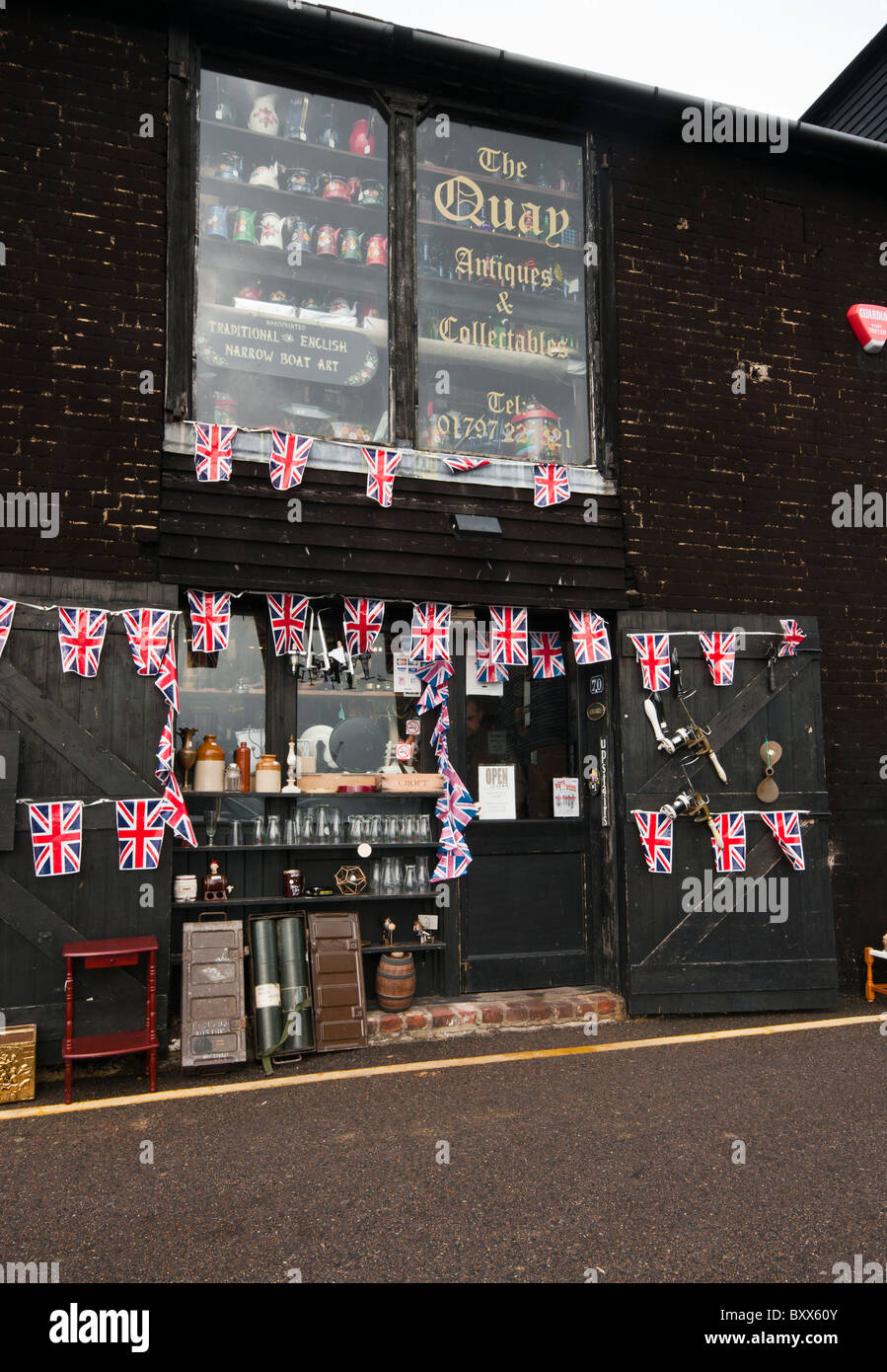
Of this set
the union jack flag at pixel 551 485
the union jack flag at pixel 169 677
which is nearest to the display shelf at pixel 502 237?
the union jack flag at pixel 551 485

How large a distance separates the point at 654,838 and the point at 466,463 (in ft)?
9.81

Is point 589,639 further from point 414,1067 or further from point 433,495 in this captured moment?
point 414,1067

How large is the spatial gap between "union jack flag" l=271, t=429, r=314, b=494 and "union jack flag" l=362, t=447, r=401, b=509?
0.45 meters

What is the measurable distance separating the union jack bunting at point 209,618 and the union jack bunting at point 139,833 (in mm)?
1082

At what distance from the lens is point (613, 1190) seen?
3559mm

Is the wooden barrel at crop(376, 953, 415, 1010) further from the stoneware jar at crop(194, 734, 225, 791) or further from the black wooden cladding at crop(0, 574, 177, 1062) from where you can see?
the stoneware jar at crop(194, 734, 225, 791)

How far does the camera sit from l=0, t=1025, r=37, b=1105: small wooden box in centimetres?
465

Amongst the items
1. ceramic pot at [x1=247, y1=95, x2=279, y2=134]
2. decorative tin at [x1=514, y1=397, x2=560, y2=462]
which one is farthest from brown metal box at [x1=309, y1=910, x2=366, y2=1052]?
ceramic pot at [x1=247, y1=95, x2=279, y2=134]

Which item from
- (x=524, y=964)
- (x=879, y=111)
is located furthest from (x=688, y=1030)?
(x=879, y=111)

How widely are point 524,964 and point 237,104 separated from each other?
6.49 m

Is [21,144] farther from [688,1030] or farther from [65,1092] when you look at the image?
[688,1030]

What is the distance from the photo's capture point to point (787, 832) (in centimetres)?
641

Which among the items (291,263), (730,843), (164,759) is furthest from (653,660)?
(291,263)

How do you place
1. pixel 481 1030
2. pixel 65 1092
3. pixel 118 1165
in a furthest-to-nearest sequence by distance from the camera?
1. pixel 481 1030
2. pixel 65 1092
3. pixel 118 1165
